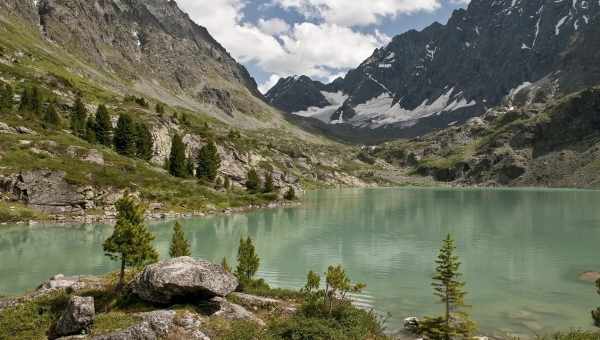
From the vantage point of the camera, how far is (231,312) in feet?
78.8

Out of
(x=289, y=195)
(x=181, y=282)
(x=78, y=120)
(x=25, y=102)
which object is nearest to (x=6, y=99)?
(x=25, y=102)

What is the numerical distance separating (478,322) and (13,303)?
29.4 metres

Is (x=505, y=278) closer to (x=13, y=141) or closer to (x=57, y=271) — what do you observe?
(x=57, y=271)

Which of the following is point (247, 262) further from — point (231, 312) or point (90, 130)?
point (90, 130)

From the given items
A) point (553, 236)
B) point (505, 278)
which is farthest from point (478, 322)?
point (553, 236)

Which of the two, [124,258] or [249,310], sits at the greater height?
[124,258]

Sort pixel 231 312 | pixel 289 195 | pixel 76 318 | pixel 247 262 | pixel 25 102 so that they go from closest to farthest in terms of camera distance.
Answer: pixel 76 318, pixel 231 312, pixel 247 262, pixel 25 102, pixel 289 195

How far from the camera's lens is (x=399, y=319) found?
3080cm

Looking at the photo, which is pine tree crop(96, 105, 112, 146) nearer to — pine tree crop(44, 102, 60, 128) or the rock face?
pine tree crop(44, 102, 60, 128)

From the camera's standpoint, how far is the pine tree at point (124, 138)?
118188mm

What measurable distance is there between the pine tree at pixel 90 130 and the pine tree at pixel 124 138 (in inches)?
233

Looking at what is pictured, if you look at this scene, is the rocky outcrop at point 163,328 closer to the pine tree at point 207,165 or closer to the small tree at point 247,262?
the small tree at point 247,262

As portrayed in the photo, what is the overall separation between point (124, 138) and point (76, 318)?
105 metres

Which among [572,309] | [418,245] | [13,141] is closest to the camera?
[572,309]
